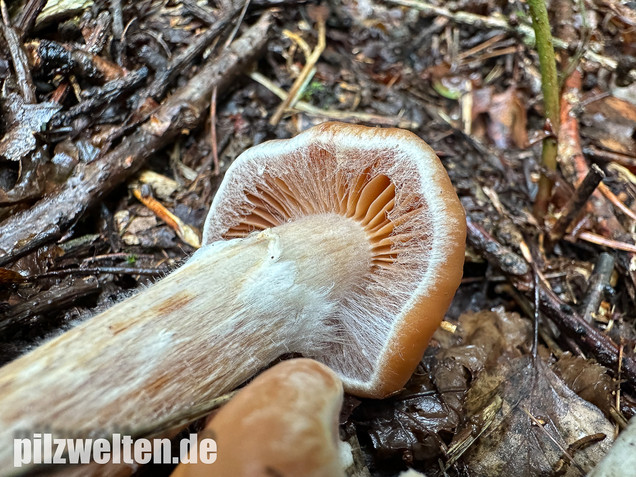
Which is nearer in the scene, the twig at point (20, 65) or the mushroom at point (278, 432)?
the mushroom at point (278, 432)

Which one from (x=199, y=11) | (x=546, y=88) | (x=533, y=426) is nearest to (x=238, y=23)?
(x=199, y=11)

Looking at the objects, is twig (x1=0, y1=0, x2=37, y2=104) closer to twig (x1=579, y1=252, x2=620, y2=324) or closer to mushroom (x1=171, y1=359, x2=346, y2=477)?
mushroom (x1=171, y1=359, x2=346, y2=477)

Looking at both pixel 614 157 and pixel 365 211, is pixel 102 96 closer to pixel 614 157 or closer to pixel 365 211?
pixel 365 211

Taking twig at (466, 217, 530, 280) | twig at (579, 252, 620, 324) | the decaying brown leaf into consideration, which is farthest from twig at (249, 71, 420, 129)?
the decaying brown leaf

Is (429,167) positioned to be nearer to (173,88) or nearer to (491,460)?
(491,460)

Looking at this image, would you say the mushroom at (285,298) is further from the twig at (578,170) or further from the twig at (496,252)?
the twig at (578,170)

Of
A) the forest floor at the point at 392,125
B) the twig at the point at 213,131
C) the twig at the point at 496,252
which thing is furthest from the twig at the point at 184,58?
the twig at the point at 496,252
